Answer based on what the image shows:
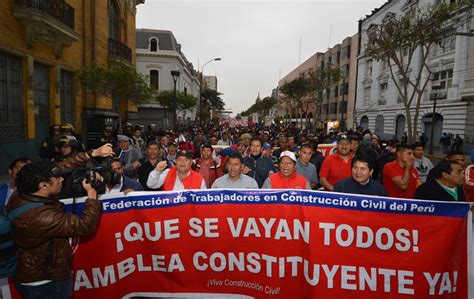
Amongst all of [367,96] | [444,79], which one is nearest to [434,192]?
[444,79]

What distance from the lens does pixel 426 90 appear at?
29812 millimetres

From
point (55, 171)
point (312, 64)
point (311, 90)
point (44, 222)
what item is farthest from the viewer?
point (312, 64)

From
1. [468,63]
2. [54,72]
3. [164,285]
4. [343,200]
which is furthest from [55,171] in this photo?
[468,63]

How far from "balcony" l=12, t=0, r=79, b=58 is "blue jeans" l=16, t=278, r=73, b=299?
12645mm

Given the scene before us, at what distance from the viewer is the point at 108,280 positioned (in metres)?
3.08

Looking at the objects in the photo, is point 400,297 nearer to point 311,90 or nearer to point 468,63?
point 468,63

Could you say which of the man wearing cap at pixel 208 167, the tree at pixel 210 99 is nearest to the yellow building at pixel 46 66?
the man wearing cap at pixel 208 167

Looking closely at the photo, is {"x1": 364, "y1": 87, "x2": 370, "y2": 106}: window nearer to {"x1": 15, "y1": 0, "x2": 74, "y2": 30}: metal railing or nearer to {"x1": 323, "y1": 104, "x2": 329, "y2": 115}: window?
{"x1": 323, "y1": 104, "x2": 329, "y2": 115}: window

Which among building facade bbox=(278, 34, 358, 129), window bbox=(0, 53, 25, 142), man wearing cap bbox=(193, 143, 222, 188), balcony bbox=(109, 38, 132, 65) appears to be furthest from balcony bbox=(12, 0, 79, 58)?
building facade bbox=(278, 34, 358, 129)

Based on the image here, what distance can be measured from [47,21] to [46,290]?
510 inches

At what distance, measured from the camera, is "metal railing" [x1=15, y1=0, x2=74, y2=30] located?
11438 mm

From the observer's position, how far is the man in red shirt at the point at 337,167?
5.29 meters

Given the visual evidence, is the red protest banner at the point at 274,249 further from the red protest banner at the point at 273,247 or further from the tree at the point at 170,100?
the tree at the point at 170,100

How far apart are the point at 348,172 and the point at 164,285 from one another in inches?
143
